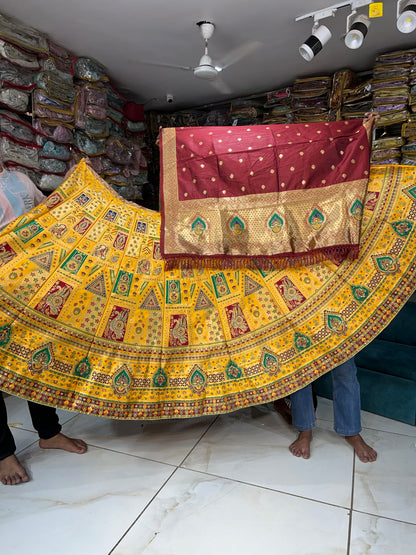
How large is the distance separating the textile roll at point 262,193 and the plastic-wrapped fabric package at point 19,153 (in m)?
1.76

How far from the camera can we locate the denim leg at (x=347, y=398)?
177cm

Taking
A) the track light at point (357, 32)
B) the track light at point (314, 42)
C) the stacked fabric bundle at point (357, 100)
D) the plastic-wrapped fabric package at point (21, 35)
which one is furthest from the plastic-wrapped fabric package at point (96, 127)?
the stacked fabric bundle at point (357, 100)

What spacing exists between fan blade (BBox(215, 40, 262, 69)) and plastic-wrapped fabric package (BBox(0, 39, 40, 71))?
1.64 m

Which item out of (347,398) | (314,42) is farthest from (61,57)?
(347,398)

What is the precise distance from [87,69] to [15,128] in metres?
0.97

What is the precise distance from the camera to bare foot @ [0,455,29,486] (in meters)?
1.61

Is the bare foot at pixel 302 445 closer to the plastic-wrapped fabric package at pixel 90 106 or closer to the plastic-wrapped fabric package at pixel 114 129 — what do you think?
the plastic-wrapped fabric package at pixel 90 106

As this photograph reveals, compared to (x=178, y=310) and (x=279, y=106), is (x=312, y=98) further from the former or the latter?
(x=178, y=310)

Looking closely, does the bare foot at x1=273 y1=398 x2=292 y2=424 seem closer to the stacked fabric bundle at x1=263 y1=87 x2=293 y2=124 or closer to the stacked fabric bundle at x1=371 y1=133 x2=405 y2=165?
the stacked fabric bundle at x1=371 y1=133 x2=405 y2=165

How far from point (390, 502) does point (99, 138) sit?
3646 millimetres

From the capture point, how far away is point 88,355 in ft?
5.62

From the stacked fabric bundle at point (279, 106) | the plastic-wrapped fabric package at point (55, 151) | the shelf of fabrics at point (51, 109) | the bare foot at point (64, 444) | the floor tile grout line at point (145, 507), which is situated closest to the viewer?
the floor tile grout line at point (145, 507)

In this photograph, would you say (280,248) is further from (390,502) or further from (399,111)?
(399,111)

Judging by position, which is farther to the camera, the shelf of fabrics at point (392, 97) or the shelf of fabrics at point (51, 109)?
the shelf of fabrics at point (392, 97)
